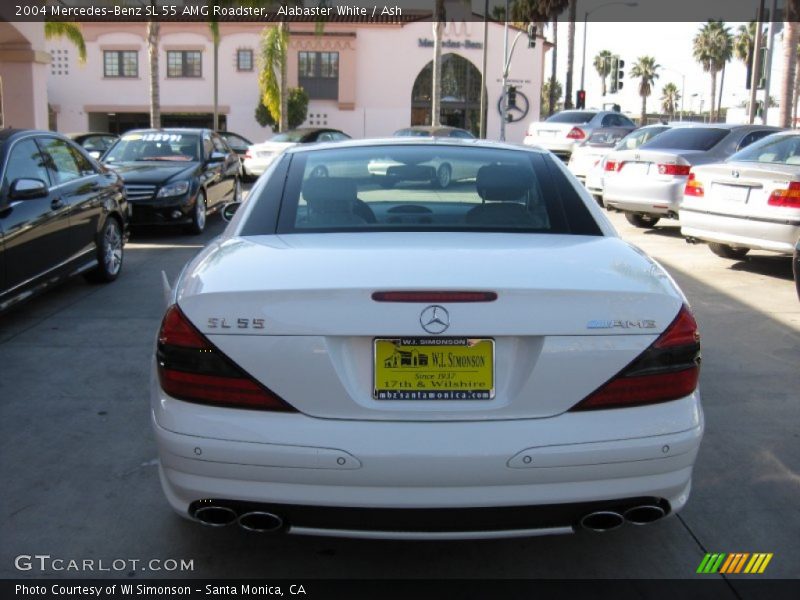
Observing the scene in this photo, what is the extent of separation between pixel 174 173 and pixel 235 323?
967cm

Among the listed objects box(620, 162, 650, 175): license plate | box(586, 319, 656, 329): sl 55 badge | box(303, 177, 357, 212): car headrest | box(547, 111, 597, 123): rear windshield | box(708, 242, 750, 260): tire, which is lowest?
box(708, 242, 750, 260): tire

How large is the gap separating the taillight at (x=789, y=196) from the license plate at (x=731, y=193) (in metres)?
0.36

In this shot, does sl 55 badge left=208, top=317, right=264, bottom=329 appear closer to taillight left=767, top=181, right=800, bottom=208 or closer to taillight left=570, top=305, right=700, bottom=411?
taillight left=570, top=305, right=700, bottom=411

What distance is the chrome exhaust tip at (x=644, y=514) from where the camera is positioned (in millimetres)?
2829

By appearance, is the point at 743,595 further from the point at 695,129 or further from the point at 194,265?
the point at 695,129

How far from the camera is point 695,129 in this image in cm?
1321

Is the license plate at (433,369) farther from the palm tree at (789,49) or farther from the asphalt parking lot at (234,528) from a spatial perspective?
the palm tree at (789,49)

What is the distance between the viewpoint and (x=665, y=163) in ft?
39.2

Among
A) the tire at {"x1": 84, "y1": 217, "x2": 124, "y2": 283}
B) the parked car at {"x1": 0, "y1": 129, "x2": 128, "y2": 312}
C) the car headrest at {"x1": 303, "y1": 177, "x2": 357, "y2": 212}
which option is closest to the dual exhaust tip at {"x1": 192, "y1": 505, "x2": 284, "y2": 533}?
the car headrest at {"x1": 303, "y1": 177, "x2": 357, "y2": 212}

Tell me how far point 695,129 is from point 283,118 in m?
25.4

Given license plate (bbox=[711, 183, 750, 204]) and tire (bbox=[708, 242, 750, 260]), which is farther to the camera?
tire (bbox=[708, 242, 750, 260])

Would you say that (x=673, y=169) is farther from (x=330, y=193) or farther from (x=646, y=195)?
(x=330, y=193)

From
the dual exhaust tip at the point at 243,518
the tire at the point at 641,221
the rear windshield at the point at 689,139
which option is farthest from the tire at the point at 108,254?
the tire at the point at 641,221

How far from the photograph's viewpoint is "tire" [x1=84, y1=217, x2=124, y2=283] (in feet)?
27.2
